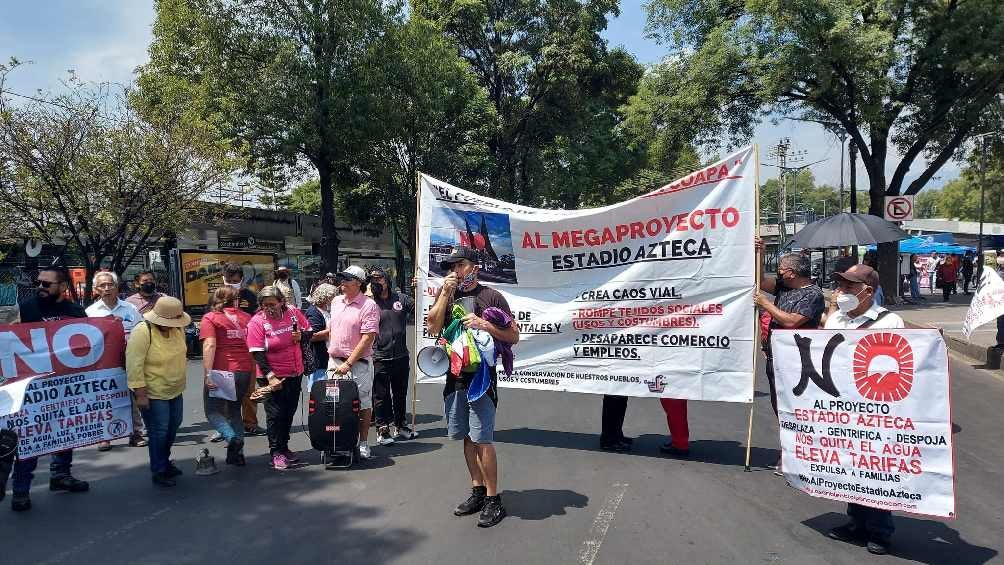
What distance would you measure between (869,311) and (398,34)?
2144cm

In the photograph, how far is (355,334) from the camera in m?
6.23

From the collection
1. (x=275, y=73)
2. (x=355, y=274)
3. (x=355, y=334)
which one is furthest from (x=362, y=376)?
(x=275, y=73)

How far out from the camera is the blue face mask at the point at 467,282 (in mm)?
4746

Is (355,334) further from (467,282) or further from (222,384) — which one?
(467,282)

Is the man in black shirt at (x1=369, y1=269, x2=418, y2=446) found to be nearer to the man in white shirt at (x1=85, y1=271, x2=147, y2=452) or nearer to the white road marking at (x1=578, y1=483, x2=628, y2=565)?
the man in white shirt at (x1=85, y1=271, x2=147, y2=452)

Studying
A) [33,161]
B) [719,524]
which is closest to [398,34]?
[33,161]

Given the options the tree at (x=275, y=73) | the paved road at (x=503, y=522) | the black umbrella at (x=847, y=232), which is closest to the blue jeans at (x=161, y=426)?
the paved road at (x=503, y=522)

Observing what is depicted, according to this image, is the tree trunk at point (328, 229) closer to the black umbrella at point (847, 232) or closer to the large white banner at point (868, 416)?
the black umbrella at point (847, 232)

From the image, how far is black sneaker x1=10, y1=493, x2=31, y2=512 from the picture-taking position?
16.7 ft

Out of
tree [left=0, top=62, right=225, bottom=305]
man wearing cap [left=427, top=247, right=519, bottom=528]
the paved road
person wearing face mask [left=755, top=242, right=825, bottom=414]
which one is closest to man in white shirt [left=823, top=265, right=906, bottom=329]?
person wearing face mask [left=755, top=242, right=825, bottom=414]

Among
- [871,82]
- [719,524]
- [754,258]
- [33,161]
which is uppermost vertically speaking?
[871,82]

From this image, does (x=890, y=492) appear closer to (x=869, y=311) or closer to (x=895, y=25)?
(x=869, y=311)

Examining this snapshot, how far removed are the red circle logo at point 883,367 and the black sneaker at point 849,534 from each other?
0.84 metres

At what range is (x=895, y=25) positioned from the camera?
20.4m
